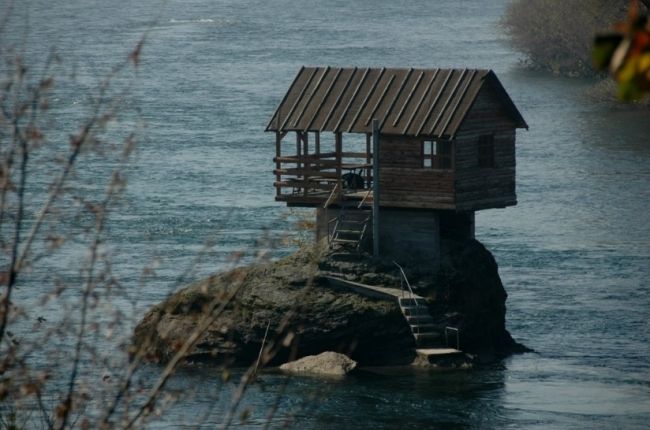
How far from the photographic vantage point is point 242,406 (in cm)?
3288

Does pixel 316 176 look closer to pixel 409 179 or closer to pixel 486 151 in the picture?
pixel 409 179

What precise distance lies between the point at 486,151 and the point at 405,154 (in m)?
2.09

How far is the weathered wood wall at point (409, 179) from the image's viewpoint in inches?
1373

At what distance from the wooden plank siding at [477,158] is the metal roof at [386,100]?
300 mm

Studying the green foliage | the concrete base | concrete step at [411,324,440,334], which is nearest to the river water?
the concrete base

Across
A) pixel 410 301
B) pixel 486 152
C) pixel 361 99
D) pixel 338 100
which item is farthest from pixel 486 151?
pixel 410 301

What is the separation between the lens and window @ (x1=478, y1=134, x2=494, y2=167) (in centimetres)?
3622

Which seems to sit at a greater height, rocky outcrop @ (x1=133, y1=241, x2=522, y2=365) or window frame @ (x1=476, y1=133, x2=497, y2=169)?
window frame @ (x1=476, y1=133, x2=497, y2=169)

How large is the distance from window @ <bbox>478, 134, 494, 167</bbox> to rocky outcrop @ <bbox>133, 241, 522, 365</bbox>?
6.35 feet

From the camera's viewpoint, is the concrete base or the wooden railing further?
the wooden railing

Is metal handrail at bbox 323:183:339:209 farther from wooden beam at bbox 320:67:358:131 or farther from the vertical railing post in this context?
wooden beam at bbox 320:67:358:131

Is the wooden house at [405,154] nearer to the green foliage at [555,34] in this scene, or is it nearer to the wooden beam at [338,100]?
the wooden beam at [338,100]

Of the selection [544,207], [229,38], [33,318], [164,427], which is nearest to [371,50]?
[229,38]

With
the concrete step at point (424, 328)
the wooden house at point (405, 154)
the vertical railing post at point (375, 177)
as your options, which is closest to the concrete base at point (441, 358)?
the concrete step at point (424, 328)
